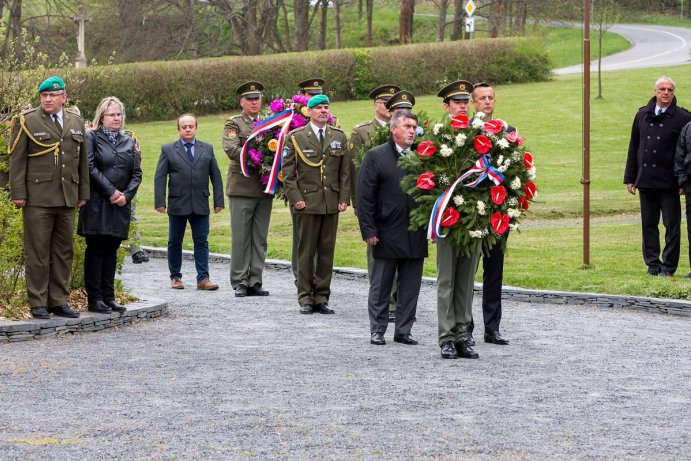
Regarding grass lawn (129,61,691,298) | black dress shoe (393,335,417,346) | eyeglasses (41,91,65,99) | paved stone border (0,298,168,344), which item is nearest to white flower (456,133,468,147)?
black dress shoe (393,335,417,346)

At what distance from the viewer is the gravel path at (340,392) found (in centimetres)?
707

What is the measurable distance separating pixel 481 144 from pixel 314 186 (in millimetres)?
3209

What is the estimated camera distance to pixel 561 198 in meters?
23.1

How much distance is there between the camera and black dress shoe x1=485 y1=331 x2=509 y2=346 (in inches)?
424

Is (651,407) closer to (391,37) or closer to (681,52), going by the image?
(681,52)

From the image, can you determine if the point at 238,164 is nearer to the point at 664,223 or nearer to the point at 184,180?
the point at 184,180

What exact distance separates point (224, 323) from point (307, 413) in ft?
13.4

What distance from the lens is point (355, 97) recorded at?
4025 cm

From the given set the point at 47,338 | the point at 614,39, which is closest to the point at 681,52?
the point at 614,39

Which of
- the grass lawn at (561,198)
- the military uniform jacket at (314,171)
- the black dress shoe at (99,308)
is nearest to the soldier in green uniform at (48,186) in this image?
the black dress shoe at (99,308)

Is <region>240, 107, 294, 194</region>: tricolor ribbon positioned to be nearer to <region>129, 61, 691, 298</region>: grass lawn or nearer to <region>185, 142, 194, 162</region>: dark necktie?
<region>185, 142, 194, 162</region>: dark necktie

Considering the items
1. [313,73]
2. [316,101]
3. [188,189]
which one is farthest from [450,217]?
[313,73]

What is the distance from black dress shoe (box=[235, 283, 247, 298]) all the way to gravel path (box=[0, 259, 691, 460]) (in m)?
1.33

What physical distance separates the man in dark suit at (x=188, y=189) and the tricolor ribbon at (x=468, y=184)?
15.6 feet
